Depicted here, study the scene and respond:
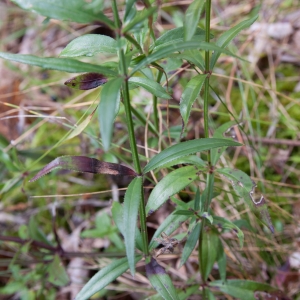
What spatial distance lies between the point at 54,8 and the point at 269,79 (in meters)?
1.59

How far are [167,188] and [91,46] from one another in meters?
0.40

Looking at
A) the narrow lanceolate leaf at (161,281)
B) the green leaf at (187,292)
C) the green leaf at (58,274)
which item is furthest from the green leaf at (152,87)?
the green leaf at (58,274)

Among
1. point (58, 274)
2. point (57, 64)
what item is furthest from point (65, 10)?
point (58, 274)

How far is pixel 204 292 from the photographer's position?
1.19 metres

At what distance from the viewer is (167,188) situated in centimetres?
97

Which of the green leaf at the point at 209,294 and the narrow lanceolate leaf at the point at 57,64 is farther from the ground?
the narrow lanceolate leaf at the point at 57,64

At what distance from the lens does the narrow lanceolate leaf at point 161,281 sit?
3.26 feet

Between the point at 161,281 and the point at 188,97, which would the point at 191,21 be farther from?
the point at 161,281

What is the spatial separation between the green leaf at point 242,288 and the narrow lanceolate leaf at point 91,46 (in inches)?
30.8

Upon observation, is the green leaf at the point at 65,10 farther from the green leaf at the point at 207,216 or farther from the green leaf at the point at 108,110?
the green leaf at the point at 207,216

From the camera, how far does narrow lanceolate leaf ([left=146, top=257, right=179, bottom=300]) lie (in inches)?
39.2

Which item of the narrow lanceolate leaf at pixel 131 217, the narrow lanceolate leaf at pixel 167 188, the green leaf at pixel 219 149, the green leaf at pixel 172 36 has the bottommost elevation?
the narrow lanceolate leaf at pixel 131 217

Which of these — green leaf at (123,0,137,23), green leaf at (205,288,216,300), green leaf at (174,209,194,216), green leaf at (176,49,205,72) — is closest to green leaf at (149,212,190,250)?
green leaf at (174,209,194,216)

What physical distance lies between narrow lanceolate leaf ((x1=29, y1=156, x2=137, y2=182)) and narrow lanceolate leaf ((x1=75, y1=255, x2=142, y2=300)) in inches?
10.4
